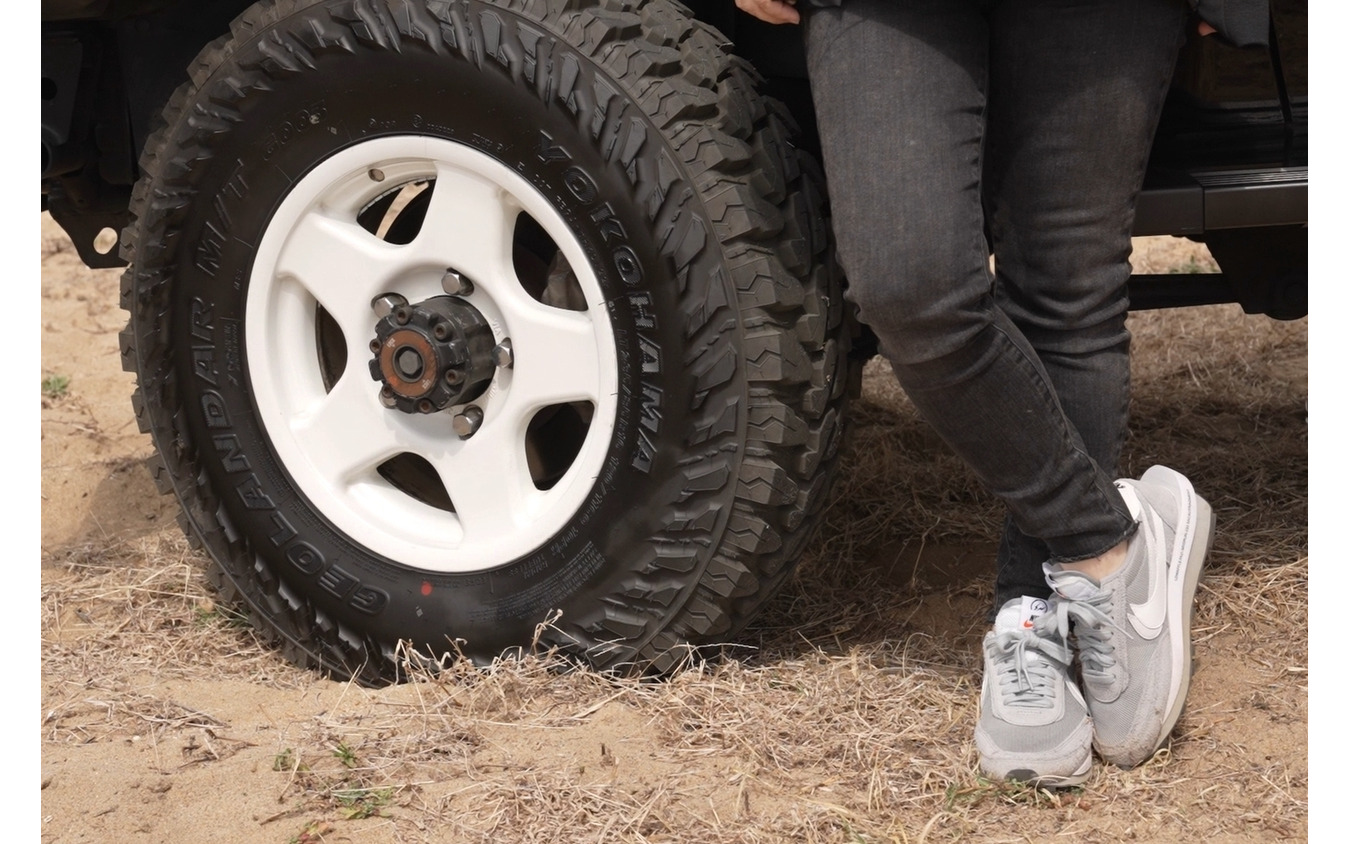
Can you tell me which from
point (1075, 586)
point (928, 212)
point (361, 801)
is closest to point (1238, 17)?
point (928, 212)

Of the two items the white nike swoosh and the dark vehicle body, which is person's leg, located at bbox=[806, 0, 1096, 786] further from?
the dark vehicle body

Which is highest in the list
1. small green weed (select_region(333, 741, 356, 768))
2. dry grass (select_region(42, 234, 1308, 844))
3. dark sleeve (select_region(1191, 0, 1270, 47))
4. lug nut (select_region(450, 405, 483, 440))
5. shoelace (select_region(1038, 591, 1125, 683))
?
dark sleeve (select_region(1191, 0, 1270, 47))

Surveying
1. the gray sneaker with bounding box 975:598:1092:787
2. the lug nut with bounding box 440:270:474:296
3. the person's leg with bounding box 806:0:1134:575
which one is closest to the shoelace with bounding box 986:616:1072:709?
the gray sneaker with bounding box 975:598:1092:787

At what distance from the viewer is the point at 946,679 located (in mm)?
2395

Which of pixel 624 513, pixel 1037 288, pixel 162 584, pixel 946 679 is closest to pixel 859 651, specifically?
pixel 946 679

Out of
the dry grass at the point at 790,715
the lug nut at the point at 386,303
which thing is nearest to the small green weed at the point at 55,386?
the dry grass at the point at 790,715

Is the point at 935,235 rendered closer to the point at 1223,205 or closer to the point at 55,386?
the point at 1223,205

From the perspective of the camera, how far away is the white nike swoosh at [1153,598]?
2.16 meters

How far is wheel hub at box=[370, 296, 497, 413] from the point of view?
2.36 meters

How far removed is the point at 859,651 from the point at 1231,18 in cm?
121

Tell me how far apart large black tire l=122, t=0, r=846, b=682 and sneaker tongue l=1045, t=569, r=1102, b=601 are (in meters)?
0.41

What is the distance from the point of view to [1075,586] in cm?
212

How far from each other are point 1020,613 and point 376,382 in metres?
1.19

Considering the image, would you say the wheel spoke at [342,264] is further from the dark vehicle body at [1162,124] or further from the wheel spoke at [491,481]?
the dark vehicle body at [1162,124]
